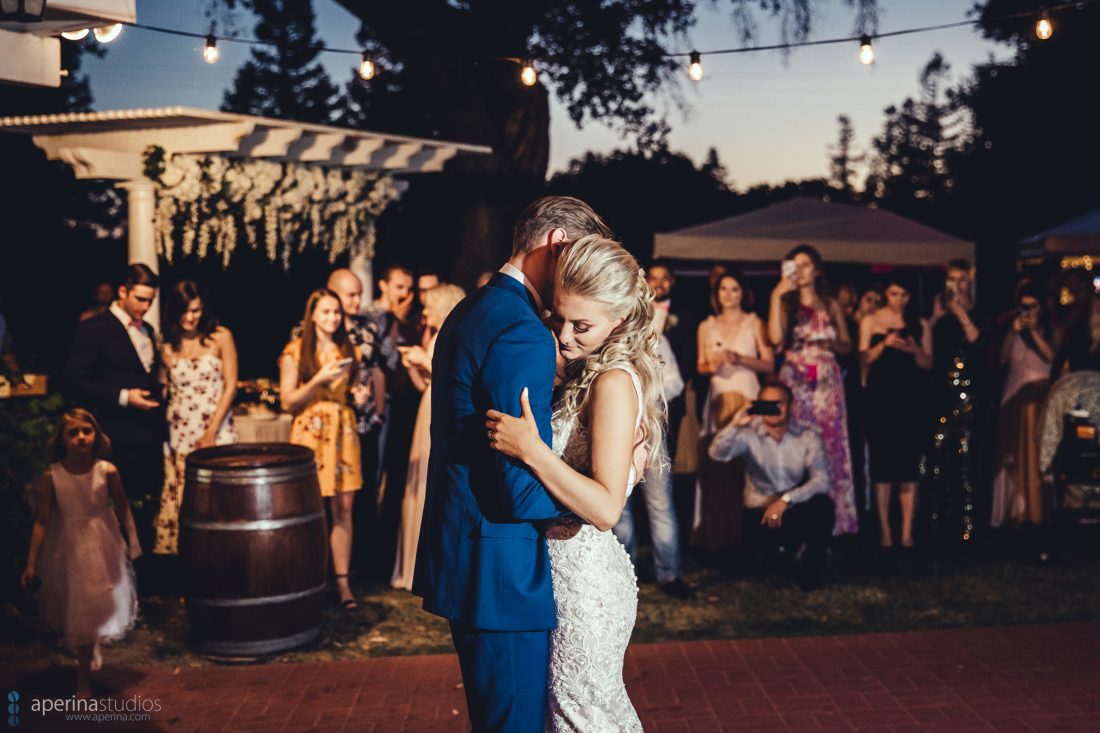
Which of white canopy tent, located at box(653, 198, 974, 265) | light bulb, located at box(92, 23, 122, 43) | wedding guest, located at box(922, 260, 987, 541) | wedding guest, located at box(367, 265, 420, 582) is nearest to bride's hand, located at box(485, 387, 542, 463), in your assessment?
light bulb, located at box(92, 23, 122, 43)

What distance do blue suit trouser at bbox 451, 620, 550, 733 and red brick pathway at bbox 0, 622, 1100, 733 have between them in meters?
1.99

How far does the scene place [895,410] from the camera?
7.60 m

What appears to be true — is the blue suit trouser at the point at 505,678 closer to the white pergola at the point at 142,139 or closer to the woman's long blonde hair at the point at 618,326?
the woman's long blonde hair at the point at 618,326

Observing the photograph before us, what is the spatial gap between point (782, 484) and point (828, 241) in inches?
194

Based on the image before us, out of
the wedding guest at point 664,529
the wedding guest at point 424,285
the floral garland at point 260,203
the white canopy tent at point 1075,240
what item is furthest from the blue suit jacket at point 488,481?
the white canopy tent at point 1075,240

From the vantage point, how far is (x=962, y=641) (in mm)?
5645

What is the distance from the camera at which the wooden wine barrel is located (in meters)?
5.29

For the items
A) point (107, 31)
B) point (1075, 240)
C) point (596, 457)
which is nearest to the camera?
point (596, 457)

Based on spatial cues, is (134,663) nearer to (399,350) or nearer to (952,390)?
(399,350)

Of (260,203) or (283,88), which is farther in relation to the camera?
(283,88)

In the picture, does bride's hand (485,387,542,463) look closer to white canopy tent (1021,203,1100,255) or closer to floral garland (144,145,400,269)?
floral garland (144,145,400,269)

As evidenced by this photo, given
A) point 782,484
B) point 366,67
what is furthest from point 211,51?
point 782,484

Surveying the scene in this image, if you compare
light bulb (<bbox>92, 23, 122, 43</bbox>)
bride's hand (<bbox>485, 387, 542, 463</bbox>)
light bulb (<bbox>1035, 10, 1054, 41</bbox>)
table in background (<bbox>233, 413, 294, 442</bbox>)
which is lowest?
table in background (<bbox>233, 413, 294, 442</bbox>)

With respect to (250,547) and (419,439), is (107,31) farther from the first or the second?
(419,439)
